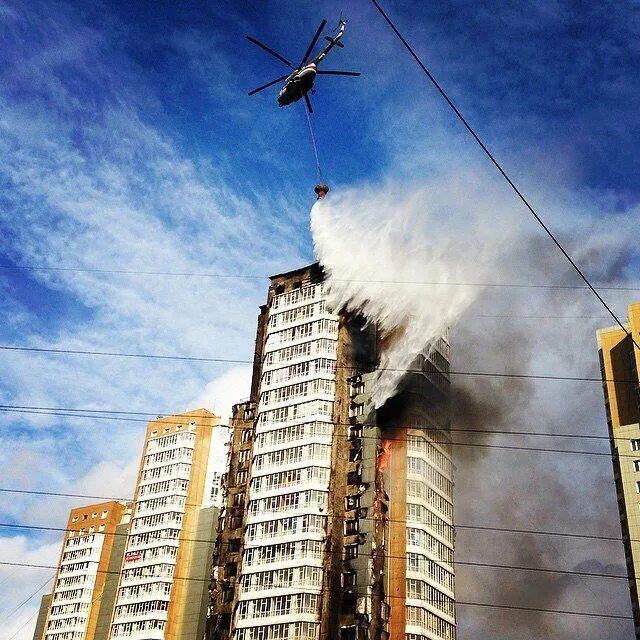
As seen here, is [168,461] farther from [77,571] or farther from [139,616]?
[77,571]

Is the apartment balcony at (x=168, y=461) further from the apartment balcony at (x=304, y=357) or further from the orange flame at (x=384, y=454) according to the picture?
the orange flame at (x=384, y=454)

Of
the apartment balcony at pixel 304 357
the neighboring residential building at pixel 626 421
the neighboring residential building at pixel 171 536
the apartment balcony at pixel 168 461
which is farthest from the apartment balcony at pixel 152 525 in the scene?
the neighboring residential building at pixel 626 421

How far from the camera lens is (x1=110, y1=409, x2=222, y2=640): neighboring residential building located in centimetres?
10644

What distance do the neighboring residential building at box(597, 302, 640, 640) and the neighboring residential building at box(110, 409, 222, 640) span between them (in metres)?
56.1

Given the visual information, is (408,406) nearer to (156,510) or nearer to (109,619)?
(156,510)

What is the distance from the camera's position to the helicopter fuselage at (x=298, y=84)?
4694 centimetres

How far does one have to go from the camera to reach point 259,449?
8488 centimetres

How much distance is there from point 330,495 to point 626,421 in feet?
154

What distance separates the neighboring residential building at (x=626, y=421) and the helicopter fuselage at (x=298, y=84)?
185 ft

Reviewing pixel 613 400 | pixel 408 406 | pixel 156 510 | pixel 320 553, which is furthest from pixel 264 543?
pixel 613 400

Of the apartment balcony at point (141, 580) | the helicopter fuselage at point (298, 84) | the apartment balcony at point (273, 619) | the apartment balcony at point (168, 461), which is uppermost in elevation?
the apartment balcony at point (168, 461)

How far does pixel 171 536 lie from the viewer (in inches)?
4432

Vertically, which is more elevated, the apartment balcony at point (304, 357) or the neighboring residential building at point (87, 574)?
the apartment balcony at point (304, 357)

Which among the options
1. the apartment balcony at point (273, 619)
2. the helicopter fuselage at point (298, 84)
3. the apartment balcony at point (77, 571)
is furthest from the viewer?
the apartment balcony at point (77, 571)
